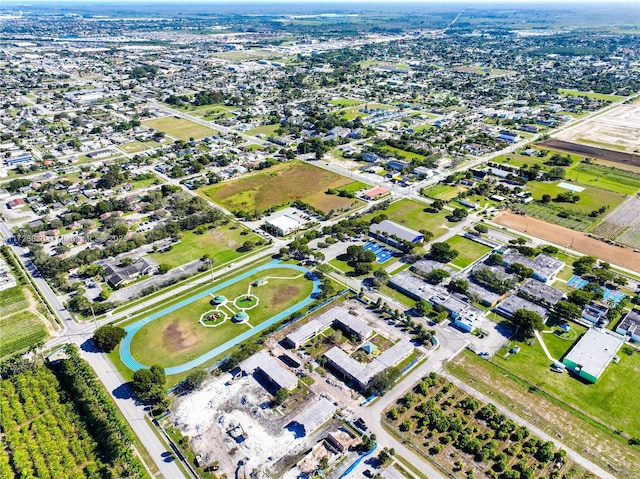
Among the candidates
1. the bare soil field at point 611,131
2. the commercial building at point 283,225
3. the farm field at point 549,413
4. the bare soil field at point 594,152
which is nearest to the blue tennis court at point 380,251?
the commercial building at point 283,225

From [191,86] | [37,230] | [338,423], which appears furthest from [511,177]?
[191,86]

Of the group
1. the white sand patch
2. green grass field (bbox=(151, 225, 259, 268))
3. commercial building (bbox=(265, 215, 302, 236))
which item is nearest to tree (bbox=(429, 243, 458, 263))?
commercial building (bbox=(265, 215, 302, 236))

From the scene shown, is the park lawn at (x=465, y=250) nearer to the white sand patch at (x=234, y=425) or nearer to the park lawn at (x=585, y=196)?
the park lawn at (x=585, y=196)

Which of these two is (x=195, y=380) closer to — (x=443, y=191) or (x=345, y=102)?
(x=443, y=191)

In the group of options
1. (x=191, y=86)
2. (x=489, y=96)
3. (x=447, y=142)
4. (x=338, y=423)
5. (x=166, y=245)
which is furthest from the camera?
(x=191, y=86)

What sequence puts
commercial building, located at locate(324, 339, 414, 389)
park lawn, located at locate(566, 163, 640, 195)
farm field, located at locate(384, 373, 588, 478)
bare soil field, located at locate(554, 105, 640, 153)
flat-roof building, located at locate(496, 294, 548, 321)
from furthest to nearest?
1. bare soil field, located at locate(554, 105, 640, 153)
2. park lawn, located at locate(566, 163, 640, 195)
3. flat-roof building, located at locate(496, 294, 548, 321)
4. commercial building, located at locate(324, 339, 414, 389)
5. farm field, located at locate(384, 373, 588, 478)

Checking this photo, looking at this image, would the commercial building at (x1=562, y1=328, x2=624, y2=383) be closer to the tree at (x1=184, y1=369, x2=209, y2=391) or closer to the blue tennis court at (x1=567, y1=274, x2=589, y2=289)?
the blue tennis court at (x1=567, y1=274, x2=589, y2=289)

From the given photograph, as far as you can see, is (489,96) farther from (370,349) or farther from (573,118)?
(370,349)
